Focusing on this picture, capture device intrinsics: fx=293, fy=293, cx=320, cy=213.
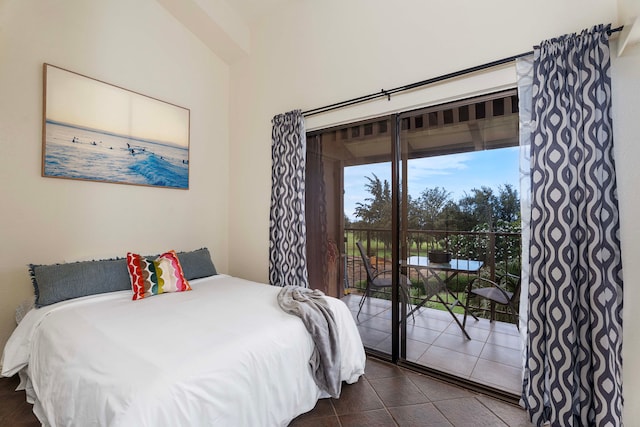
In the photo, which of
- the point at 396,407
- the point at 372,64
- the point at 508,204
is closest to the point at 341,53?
the point at 372,64

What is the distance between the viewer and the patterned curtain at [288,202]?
2939 millimetres

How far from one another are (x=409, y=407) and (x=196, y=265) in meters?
2.22

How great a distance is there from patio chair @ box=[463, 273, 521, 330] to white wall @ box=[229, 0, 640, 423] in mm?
577

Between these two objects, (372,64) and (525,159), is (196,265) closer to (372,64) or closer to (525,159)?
(372,64)

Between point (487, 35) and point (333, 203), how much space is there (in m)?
1.78

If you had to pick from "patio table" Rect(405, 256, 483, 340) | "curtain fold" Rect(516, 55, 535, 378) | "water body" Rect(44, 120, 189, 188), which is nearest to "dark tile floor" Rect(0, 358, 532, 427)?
"curtain fold" Rect(516, 55, 535, 378)

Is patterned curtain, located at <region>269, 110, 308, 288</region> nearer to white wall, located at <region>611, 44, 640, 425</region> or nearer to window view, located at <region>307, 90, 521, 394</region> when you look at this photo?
window view, located at <region>307, 90, 521, 394</region>

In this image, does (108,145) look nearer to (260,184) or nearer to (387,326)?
(260,184)

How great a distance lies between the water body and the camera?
2398mm

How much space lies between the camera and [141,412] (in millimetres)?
1061

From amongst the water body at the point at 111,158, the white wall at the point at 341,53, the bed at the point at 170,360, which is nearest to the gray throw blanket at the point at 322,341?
the bed at the point at 170,360

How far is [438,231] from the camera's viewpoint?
236 centimetres

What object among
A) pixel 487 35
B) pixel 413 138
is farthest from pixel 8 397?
pixel 487 35

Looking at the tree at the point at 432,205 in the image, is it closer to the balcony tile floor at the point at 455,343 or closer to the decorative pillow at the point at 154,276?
the balcony tile floor at the point at 455,343
